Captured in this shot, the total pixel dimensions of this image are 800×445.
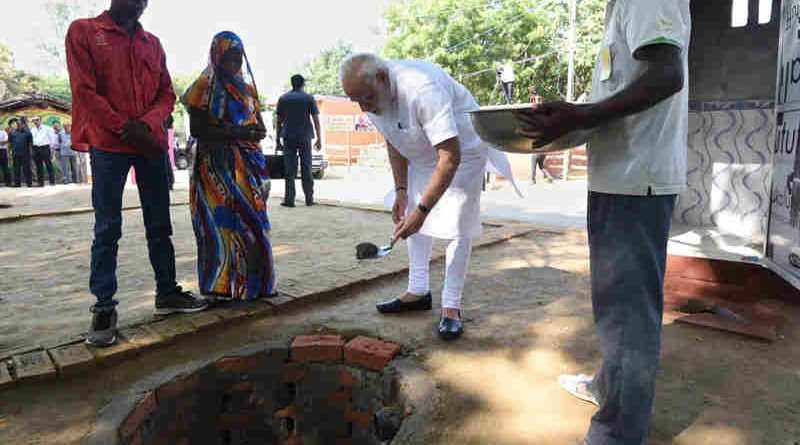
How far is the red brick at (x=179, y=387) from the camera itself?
2193 mm

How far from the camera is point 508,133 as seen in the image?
153 cm

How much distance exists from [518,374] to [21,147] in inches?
590

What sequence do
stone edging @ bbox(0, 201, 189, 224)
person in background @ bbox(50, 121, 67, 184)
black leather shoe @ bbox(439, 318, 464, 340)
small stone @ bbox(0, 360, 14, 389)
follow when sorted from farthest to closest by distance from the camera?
person in background @ bbox(50, 121, 67, 184) < stone edging @ bbox(0, 201, 189, 224) < black leather shoe @ bbox(439, 318, 464, 340) < small stone @ bbox(0, 360, 14, 389)

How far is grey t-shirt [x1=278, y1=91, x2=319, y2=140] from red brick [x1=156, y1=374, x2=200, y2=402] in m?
5.32

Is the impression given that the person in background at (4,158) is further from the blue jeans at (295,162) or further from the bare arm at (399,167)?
the bare arm at (399,167)

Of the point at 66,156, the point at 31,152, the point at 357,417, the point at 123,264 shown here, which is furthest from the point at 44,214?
the point at 66,156

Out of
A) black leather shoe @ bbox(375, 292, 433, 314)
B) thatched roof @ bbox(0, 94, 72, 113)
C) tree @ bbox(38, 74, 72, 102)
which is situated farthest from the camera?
tree @ bbox(38, 74, 72, 102)

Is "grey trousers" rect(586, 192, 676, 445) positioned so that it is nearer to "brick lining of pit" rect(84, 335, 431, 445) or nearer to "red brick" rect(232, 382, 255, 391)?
"brick lining of pit" rect(84, 335, 431, 445)

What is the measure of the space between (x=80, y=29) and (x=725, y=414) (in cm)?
317

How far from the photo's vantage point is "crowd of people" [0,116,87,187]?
12.9 metres

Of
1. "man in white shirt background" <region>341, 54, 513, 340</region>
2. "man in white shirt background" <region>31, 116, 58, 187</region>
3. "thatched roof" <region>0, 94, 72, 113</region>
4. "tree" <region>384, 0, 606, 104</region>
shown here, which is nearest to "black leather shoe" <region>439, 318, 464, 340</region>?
"man in white shirt background" <region>341, 54, 513, 340</region>

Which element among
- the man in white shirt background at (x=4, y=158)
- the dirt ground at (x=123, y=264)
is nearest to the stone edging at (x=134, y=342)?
the dirt ground at (x=123, y=264)

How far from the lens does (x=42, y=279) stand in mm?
3748

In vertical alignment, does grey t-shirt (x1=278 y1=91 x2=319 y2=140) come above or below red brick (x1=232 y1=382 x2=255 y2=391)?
above
